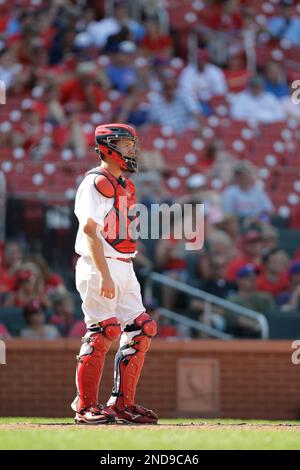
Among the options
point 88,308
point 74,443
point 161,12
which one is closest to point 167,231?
point 88,308

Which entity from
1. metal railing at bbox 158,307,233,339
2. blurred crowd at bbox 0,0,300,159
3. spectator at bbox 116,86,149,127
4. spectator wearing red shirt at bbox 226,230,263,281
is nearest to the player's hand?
metal railing at bbox 158,307,233,339

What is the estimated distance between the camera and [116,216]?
6.46 metres

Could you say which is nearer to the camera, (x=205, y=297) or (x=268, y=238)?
(x=205, y=297)

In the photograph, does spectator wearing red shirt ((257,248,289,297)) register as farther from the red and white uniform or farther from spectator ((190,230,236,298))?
the red and white uniform

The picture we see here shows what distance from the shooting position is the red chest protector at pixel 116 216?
21.1ft

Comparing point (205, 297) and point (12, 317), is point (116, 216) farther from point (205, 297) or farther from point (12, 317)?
point (205, 297)

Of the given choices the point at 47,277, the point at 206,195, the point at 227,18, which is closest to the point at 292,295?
the point at 206,195

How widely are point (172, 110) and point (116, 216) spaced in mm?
7655

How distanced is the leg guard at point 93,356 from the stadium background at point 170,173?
8.02ft

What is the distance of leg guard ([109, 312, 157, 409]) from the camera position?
6508 mm

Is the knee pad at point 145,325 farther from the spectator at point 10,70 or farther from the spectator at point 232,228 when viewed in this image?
the spectator at point 10,70

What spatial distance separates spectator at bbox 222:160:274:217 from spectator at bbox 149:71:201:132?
224cm

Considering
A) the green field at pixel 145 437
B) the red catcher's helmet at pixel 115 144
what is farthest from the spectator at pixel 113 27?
Answer: the green field at pixel 145 437
